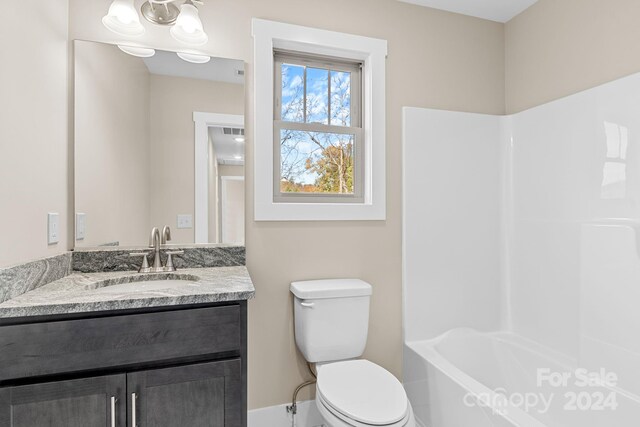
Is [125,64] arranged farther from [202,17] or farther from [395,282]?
[395,282]

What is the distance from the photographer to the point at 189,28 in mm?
1666

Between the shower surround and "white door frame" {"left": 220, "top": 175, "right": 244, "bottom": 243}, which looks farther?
"white door frame" {"left": 220, "top": 175, "right": 244, "bottom": 243}

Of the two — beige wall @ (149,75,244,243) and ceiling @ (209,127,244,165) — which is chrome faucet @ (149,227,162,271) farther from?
ceiling @ (209,127,244,165)

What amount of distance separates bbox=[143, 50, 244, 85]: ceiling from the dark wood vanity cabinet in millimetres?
1157

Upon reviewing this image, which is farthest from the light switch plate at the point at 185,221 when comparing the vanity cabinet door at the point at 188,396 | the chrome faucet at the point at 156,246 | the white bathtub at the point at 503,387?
the white bathtub at the point at 503,387

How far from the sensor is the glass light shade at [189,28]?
1.63 metres

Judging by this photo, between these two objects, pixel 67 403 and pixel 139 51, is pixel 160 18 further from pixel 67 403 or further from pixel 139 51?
pixel 67 403

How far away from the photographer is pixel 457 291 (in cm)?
219

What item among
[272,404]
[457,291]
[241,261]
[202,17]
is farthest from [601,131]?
[272,404]

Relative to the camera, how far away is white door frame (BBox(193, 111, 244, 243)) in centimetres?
179

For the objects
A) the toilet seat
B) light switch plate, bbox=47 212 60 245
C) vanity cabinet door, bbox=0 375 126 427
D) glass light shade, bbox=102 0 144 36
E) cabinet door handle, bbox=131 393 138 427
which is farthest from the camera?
glass light shade, bbox=102 0 144 36

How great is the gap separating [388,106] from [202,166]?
1.10 m

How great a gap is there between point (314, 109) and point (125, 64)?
3.23 ft

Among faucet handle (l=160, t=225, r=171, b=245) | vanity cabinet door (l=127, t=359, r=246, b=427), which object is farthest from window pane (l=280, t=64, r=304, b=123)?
vanity cabinet door (l=127, t=359, r=246, b=427)
